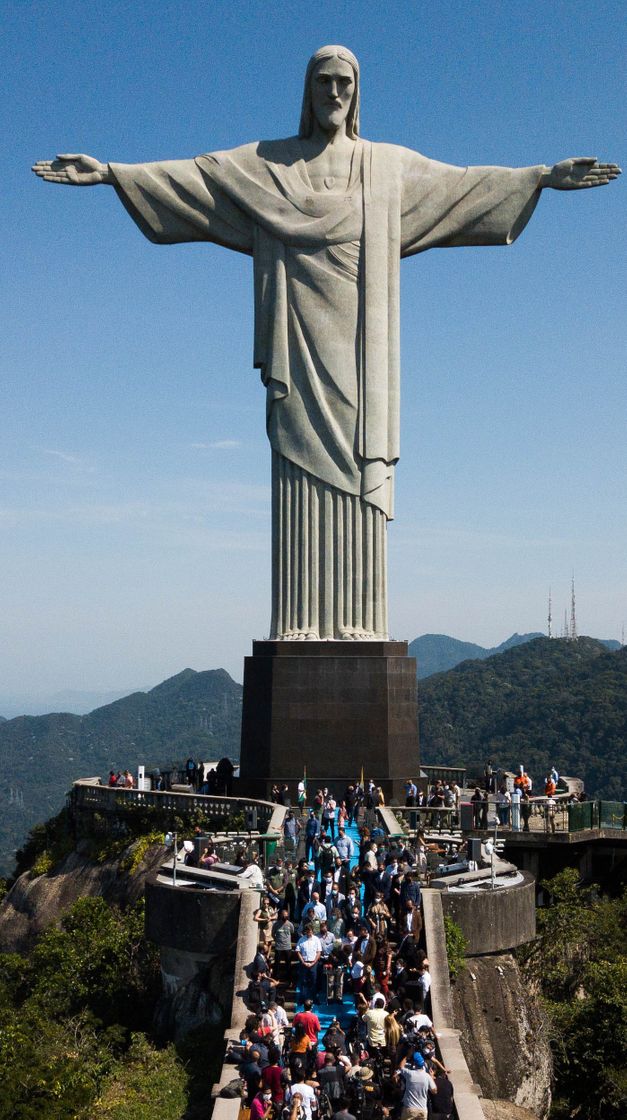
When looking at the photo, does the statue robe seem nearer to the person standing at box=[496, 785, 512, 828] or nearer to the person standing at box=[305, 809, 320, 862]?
the person standing at box=[496, 785, 512, 828]

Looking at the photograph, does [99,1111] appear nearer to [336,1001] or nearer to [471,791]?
[336,1001]

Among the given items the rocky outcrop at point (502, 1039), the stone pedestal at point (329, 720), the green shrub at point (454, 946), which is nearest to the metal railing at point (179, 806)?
the stone pedestal at point (329, 720)

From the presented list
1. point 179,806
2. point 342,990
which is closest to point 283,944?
point 342,990

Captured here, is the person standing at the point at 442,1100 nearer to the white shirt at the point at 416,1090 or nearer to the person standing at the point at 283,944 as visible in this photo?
the white shirt at the point at 416,1090

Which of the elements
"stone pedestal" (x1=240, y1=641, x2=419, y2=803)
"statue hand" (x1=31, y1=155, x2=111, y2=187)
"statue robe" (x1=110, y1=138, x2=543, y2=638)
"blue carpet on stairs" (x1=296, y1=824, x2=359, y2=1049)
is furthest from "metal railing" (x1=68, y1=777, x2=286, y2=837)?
"statue hand" (x1=31, y1=155, x2=111, y2=187)

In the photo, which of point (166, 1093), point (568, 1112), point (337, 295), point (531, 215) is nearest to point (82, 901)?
point (166, 1093)

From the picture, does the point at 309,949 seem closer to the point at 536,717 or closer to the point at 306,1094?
the point at 306,1094
